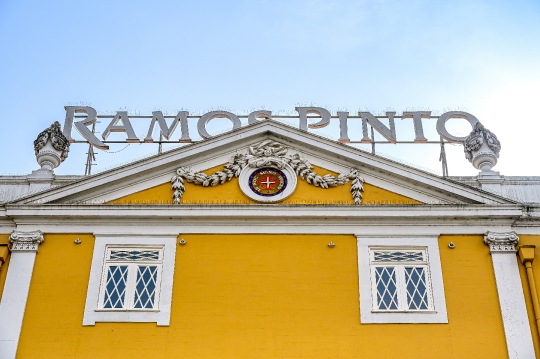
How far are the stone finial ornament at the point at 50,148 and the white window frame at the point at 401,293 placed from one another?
9194 millimetres

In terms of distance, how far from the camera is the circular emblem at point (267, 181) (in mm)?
22052

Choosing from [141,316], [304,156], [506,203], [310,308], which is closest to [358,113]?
[304,156]

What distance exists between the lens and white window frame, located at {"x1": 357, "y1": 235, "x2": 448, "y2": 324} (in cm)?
2000

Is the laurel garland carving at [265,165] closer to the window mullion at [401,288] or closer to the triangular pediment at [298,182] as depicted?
the triangular pediment at [298,182]

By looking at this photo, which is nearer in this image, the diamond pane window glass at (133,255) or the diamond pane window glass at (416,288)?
the diamond pane window glass at (416,288)

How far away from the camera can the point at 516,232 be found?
2141cm

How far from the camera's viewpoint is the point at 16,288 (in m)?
20.6

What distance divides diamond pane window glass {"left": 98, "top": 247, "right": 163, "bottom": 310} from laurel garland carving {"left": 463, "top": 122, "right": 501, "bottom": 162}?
9553mm

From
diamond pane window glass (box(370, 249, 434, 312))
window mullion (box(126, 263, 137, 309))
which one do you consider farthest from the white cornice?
window mullion (box(126, 263, 137, 309))

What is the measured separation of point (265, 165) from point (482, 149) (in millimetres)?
6423

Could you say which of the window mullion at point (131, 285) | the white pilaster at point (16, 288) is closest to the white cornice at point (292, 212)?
the white pilaster at point (16, 288)

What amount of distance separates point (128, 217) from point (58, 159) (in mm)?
3605

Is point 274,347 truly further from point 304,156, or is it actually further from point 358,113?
point 358,113

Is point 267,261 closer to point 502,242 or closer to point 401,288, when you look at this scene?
point 401,288
